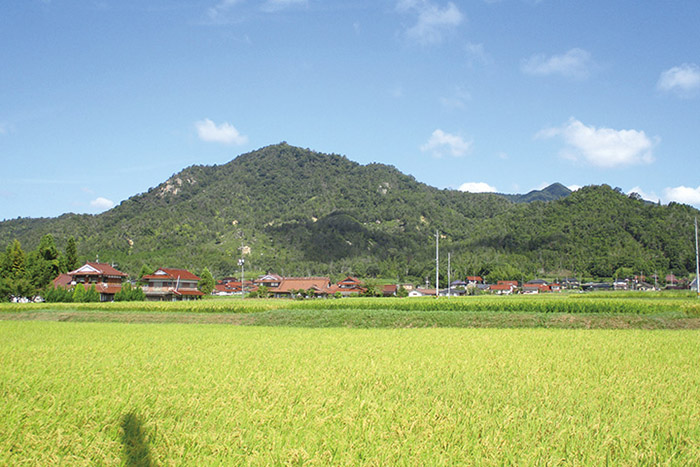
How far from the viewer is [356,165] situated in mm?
196750

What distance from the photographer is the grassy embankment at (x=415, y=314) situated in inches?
904

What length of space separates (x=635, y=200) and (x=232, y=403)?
120 metres

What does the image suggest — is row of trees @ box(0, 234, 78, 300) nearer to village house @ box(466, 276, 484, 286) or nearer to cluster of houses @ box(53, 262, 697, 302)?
cluster of houses @ box(53, 262, 697, 302)

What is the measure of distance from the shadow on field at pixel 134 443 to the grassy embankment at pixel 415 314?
58.7 ft

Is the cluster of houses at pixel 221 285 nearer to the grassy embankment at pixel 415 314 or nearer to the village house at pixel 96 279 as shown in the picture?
the village house at pixel 96 279

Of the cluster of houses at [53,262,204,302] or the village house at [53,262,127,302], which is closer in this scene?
the village house at [53,262,127,302]

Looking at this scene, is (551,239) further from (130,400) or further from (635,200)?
(130,400)

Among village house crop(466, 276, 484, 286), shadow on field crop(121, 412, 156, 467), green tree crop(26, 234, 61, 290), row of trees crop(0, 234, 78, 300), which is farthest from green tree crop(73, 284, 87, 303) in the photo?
village house crop(466, 276, 484, 286)

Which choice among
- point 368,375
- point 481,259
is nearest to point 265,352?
point 368,375

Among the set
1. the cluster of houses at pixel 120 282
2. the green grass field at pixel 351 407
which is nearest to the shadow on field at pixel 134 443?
the green grass field at pixel 351 407

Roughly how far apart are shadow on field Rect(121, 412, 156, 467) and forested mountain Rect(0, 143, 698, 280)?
9447cm

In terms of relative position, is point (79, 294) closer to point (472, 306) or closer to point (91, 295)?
point (91, 295)

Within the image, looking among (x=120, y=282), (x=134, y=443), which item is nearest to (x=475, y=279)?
(x=120, y=282)

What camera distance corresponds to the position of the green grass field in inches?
216
